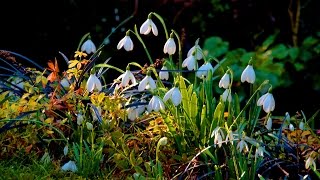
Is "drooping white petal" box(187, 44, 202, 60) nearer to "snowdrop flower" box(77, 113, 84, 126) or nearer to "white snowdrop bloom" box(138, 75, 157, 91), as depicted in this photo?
"white snowdrop bloom" box(138, 75, 157, 91)

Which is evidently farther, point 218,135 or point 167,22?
point 167,22

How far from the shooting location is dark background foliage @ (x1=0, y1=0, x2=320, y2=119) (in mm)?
5836

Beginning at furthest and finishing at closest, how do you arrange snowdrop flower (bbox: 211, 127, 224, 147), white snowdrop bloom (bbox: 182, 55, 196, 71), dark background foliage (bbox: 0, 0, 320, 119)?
dark background foliage (bbox: 0, 0, 320, 119) < white snowdrop bloom (bbox: 182, 55, 196, 71) < snowdrop flower (bbox: 211, 127, 224, 147)

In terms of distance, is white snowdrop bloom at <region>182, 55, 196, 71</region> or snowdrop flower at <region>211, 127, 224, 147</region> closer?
snowdrop flower at <region>211, 127, 224, 147</region>

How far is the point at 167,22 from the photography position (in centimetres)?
640

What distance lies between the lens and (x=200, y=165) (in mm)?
3000

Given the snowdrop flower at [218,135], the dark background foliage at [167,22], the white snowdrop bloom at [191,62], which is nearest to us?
the snowdrop flower at [218,135]

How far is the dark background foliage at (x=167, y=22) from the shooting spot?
5836 millimetres

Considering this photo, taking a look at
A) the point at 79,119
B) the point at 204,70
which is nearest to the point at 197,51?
the point at 204,70

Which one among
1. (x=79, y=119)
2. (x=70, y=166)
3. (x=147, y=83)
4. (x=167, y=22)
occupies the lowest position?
(x=167, y=22)

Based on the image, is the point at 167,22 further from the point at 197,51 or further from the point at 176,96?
the point at 176,96

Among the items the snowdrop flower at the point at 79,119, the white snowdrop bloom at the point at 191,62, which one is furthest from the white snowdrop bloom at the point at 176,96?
the snowdrop flower at the point at 79,119

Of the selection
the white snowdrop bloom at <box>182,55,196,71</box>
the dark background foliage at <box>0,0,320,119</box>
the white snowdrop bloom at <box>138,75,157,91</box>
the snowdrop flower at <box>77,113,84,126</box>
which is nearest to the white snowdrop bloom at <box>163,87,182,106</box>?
the white snowdrop bloom at <box>138,75,157,91</box>

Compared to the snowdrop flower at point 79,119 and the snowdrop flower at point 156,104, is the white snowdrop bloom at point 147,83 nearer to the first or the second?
the snowdrop flower at point 156,104
